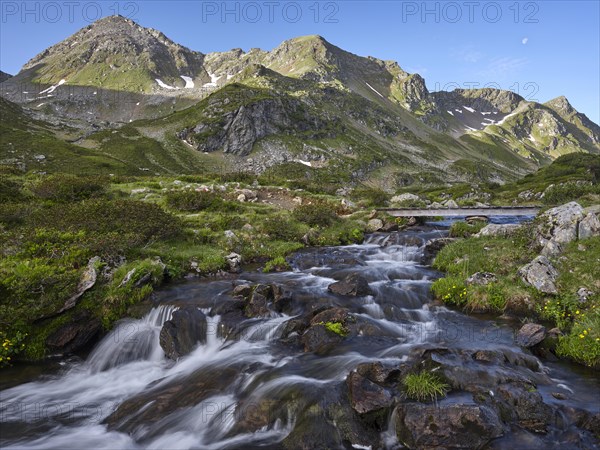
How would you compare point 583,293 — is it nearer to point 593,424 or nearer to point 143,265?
point 593,424

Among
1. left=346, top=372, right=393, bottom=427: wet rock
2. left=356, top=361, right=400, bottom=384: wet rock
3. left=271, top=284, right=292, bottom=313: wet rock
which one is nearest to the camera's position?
left=346, top=372, right=393, bottom=427: wet rock

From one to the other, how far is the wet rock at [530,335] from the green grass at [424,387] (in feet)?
14.5

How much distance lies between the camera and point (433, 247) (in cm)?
2180

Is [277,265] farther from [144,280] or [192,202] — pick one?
[192,202]

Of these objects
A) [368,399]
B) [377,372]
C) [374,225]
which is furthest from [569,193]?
[368,399]

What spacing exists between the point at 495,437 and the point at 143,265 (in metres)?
14.3

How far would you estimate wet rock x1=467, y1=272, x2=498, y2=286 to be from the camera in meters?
15.1

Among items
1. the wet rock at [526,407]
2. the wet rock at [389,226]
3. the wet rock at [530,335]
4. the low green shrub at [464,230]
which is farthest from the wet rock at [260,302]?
the wet rock at [389,226]

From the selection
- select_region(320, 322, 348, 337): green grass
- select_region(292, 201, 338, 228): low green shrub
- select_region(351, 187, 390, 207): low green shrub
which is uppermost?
select_region(351, 187, 390, 207): low green shrub

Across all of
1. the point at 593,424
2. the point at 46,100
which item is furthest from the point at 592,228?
the point at 46,100

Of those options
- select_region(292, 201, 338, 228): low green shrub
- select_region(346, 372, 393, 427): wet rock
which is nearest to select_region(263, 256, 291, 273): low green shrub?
select_region(292, 201, 338, 228): low green shrub

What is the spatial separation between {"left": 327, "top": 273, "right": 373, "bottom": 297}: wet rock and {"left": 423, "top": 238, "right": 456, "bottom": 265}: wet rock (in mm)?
6334

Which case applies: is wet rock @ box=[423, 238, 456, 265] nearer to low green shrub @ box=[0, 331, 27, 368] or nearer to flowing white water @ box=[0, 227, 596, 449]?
flowing white water @ box=[0, 227, 596, 449]

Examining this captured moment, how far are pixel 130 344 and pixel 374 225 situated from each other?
21.0 metres
